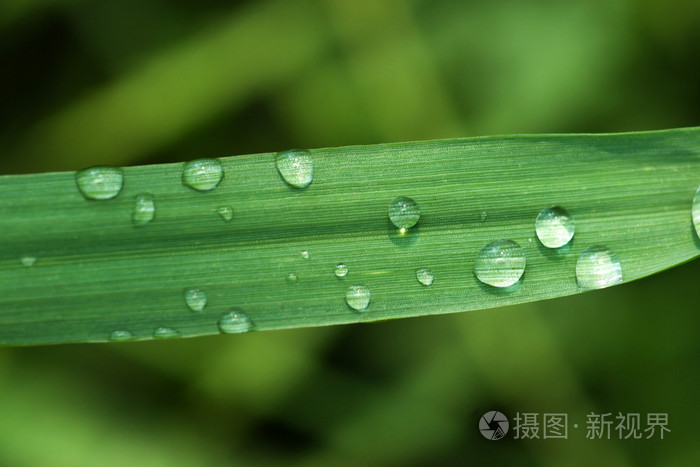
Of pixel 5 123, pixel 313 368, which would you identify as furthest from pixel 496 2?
pixel 5 123

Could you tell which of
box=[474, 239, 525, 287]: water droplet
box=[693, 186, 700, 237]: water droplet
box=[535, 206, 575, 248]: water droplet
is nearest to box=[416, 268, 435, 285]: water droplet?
box=[474, 239, 525, 287]: water droplet

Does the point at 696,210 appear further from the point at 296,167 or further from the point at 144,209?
the point at 144,209

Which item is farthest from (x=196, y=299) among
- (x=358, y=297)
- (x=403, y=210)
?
(x=403, y=210)

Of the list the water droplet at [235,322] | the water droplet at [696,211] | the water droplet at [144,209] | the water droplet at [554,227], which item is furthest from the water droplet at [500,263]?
the water droplet at [144,209]

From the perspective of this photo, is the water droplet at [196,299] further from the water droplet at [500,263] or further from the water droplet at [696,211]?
the water droplet at [696,211]

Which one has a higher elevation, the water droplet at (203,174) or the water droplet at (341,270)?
the water droplet at (203,174)

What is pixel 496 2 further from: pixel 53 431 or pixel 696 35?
pixel 53 431
